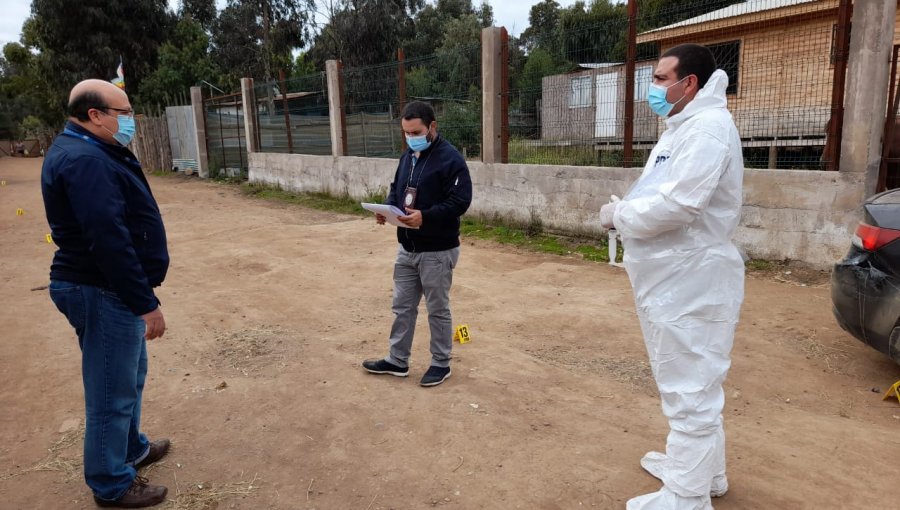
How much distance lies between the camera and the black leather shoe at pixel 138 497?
2760mm

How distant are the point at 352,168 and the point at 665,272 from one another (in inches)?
425

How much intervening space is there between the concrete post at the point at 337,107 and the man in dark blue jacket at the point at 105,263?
10.4 m

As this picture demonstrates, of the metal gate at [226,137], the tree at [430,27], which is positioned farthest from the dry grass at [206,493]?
the tree at [430,27]

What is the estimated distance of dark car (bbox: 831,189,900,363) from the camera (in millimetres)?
3656

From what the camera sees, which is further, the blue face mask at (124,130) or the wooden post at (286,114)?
the wooden post at (286,114)

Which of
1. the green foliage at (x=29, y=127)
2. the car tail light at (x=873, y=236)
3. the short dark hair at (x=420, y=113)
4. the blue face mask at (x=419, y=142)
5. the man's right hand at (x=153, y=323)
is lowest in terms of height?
the man's right hand at (x=153, y=323)

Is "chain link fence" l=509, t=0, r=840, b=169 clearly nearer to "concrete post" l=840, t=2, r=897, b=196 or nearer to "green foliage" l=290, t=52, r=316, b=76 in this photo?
"concrete post" l=840, t=2, r=897, b=196

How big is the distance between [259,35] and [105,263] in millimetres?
37136

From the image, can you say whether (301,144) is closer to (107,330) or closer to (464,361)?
(464,361)

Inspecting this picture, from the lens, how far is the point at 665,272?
2336mm

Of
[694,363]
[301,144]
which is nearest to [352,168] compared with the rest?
[301,144]

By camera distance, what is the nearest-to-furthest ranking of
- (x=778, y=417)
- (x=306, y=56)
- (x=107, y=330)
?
(x=107, y=330) → (x=778, y=417) → (x=306, y=56)

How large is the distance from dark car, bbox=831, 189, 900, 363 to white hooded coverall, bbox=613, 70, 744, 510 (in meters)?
1.96

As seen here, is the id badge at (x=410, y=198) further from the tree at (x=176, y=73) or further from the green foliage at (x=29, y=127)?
the green foliage at (x=29, y=127)
